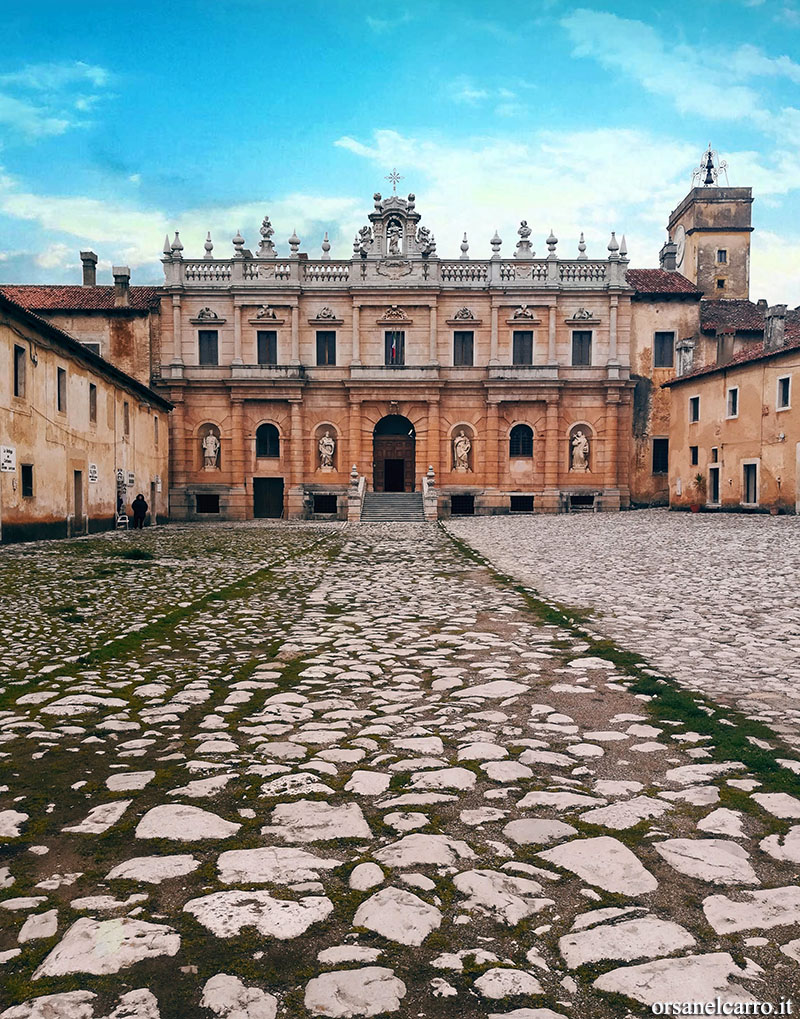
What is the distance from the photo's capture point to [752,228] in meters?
46.6

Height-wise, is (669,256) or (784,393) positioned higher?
(669,256)

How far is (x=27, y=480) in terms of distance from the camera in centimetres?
1936

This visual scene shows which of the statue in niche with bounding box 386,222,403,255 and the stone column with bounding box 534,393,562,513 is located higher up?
the statue in niche with bounding box 386,222,403,255

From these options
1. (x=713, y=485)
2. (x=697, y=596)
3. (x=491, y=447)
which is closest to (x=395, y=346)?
(x=491, y=447)

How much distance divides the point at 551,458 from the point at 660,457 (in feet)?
20.4

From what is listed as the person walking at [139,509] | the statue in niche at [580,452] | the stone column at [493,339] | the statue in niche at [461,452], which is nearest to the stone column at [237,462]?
the person walking at [139,509]

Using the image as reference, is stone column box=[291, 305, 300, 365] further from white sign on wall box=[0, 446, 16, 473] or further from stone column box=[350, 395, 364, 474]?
white sign on wall box=[0, 446, 16, 473]

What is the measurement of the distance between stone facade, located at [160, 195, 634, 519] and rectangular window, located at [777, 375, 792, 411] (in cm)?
986

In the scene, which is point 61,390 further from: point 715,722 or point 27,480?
point 715,722

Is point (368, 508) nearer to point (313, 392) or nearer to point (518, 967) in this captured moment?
point (313, 392)

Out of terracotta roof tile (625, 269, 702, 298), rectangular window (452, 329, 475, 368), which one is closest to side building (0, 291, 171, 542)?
rectangular window (452, 329, 475, 368)

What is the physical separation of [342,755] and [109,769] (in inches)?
46.2

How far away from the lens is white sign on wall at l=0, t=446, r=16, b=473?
700 inches

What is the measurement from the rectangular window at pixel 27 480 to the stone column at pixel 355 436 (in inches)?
784
